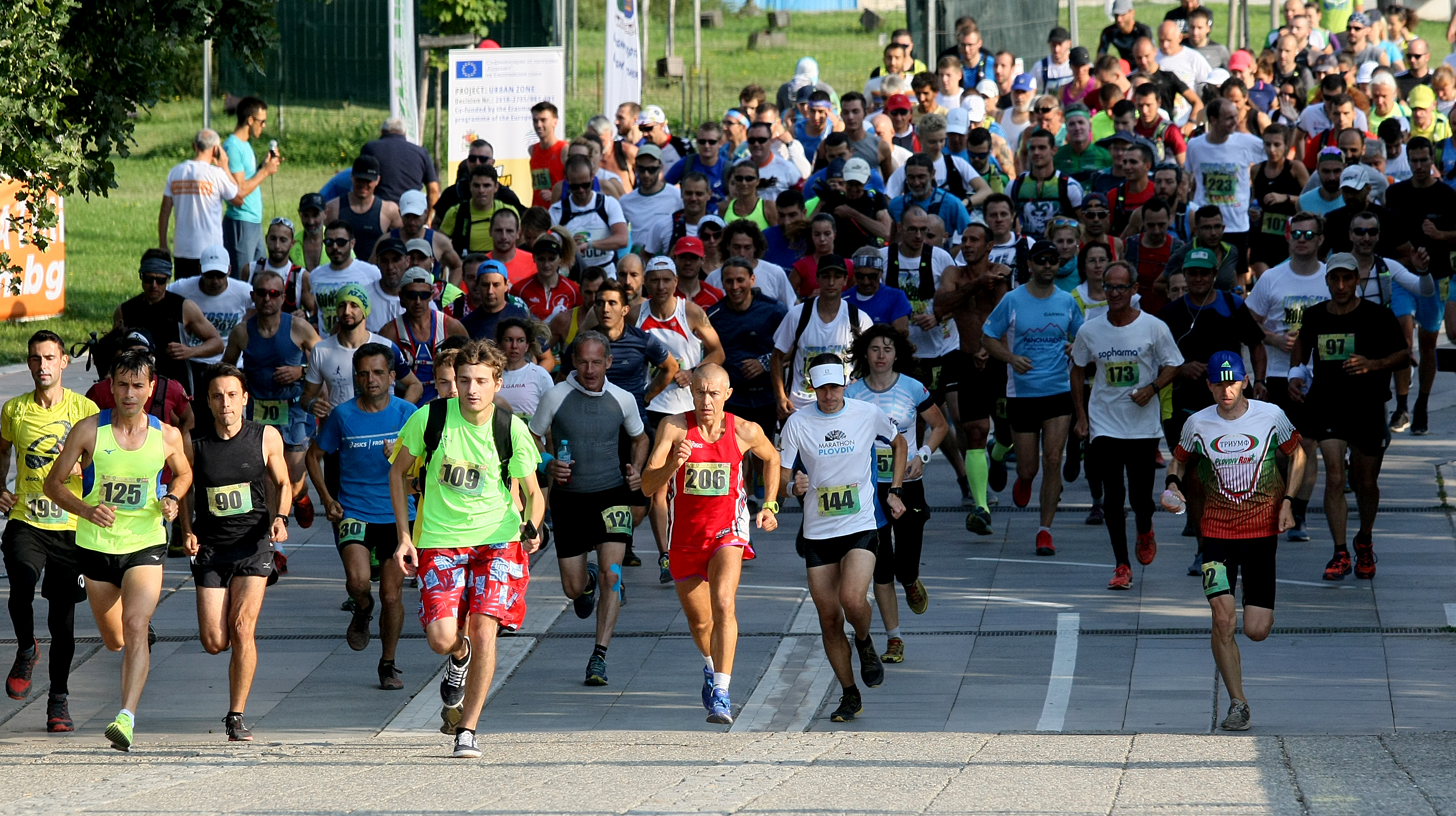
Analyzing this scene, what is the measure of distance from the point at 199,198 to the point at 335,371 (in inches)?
240

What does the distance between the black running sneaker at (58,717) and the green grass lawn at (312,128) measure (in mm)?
9359

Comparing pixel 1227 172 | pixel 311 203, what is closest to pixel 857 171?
pixel 1227 172

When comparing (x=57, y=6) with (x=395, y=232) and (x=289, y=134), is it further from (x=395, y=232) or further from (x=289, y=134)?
(x=289, y=134)

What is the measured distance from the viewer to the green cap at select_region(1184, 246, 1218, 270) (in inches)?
502

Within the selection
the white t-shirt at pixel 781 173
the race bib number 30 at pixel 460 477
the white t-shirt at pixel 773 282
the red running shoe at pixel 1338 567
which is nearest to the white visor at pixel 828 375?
the race bib number 30 at pixel 460 477

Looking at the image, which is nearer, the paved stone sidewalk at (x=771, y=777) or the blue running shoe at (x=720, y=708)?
the paved stone sidewalk at (x=771, y=777)

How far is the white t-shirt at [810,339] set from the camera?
1314cm

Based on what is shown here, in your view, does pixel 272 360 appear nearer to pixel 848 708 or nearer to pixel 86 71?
pixel 86 71

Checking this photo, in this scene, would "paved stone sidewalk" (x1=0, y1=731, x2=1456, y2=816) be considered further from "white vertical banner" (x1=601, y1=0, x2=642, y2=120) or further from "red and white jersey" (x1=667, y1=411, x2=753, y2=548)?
"white vertical banner" (x1=601, y1=0, x2=642, y2=120)

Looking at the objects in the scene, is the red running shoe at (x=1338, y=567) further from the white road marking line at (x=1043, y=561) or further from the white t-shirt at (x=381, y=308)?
the white t-shirt at (x=381, y=308)

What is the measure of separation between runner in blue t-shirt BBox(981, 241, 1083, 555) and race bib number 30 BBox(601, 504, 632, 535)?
11.5ft

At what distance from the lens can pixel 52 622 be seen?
9852 mm

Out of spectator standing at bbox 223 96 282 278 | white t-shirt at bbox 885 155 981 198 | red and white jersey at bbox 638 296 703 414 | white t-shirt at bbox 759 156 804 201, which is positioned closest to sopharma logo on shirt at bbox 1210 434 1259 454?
red and white jersey at bbox 638 296 703 414

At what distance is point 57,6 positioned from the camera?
9.83 m
